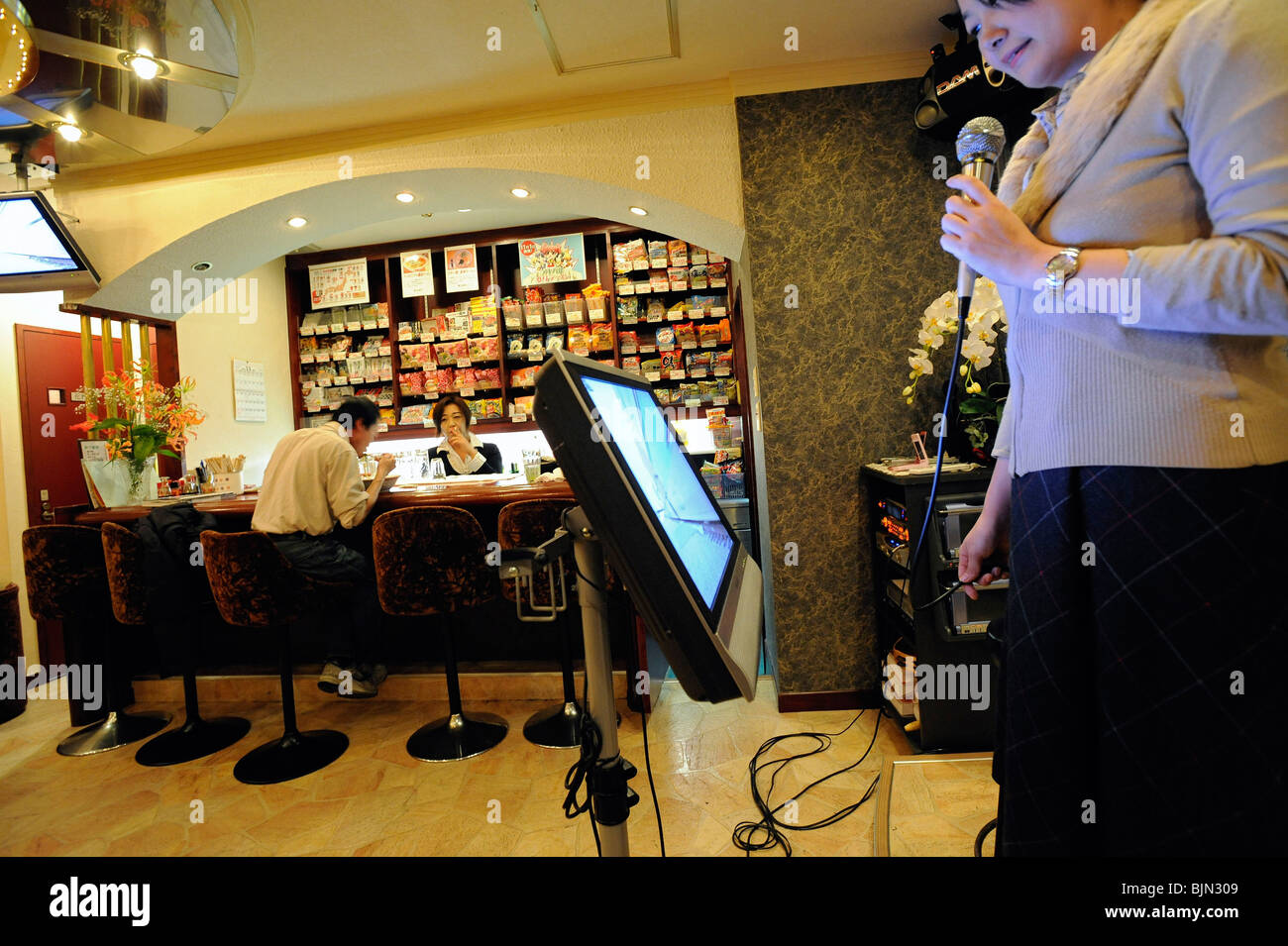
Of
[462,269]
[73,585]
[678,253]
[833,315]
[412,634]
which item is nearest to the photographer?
[833,315]

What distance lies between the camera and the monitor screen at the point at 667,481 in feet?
2.05

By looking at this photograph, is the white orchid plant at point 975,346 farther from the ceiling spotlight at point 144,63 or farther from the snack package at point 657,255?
the ceiling spotlight at point 144,63

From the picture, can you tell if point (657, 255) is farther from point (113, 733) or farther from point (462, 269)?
point (113, 733)

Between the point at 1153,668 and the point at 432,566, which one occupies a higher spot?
the point at 1153,668

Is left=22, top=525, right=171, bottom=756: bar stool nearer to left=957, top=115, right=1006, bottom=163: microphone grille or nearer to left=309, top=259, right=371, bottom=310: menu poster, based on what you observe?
left=309, top=259, right=371, bottom=310: menu poster

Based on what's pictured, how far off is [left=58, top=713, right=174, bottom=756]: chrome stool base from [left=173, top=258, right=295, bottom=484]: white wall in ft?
6.71

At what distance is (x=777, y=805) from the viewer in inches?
86.5

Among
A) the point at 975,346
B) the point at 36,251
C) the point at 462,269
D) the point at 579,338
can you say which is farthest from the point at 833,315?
the point at 36,251

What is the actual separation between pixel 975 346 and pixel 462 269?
175 inches

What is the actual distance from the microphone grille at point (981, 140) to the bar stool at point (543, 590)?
6.25ft

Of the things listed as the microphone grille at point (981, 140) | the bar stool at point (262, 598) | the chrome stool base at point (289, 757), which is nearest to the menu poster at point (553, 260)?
the bar stool at point (262, 598)

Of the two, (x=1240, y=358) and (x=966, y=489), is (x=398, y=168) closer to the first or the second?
(x=966, y=489)

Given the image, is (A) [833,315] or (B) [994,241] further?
(A) [833,315]

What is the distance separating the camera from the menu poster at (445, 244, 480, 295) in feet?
18.3
